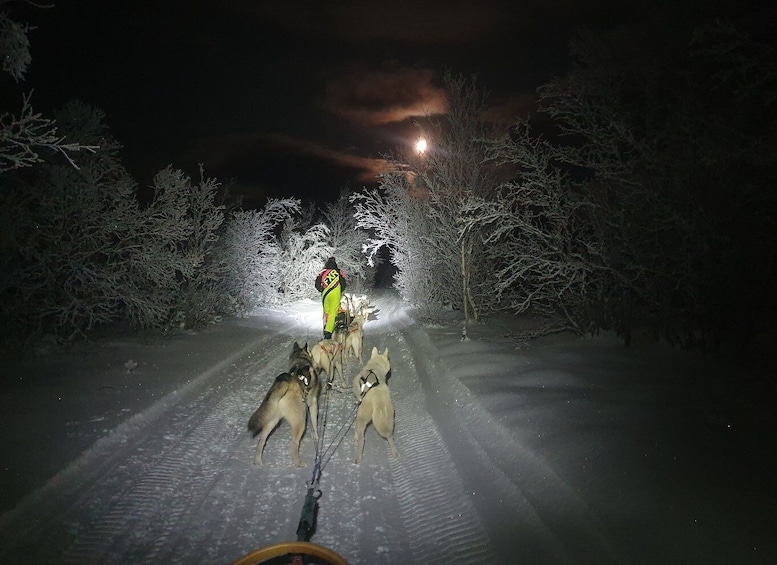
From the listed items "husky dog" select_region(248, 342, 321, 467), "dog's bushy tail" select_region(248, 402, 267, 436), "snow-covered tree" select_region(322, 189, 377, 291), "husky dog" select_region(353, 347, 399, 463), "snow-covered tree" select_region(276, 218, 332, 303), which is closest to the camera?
"dog's bushy tail" select_region(248, 402, 267, 436)

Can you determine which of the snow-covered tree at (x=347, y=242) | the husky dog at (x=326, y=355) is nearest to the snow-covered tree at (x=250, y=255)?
the snow-covered tree at (x=347, y=242)

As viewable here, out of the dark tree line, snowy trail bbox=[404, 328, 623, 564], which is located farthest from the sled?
the dark tree line

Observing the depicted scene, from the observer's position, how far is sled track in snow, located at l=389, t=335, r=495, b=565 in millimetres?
3730

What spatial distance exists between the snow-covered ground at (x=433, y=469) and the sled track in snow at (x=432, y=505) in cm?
2

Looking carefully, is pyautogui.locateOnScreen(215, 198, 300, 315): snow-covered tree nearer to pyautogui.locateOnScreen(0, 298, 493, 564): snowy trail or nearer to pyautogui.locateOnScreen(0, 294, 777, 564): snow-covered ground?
pyautogui.locateOnScreen(0, 294, 777, 564): snow-covered ground

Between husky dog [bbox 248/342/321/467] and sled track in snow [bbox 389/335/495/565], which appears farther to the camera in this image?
husky dog [bbox 248/342/321/467]

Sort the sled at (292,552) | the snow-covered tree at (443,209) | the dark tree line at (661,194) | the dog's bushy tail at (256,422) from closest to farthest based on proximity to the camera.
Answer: the sled at (292,552)
the dog's bushy tail at (256,422)
the dark tree line at (661,194)
the snow-covered tree at (443,209)

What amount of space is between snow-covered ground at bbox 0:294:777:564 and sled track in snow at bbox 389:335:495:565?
0.02 meters

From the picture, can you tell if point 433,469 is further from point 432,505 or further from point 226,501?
point 226,501

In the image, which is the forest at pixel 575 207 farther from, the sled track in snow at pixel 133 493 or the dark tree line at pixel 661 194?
the sled track in snow at pixel 133 493

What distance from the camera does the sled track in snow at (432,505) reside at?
3730mm

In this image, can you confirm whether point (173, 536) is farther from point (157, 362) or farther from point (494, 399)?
point (157, 362)

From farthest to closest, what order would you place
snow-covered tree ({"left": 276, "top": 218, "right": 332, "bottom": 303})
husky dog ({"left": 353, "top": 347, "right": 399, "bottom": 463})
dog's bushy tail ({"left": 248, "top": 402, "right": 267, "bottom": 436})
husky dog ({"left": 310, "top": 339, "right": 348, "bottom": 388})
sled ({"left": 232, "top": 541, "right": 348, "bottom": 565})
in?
snow-covered tree ({"left": 276, "top": 218, "right": 332, "bottom": 303}), husky dog ({"left": 310, "top": 339, "right": 348, "bottom": 388}), husky dog ({"left": 353, "top": 347, "right": 399, "bottom": 463}), dog's bushy tail ({"left": 248, "top": 402, "right": 267, "bottom": 436}), sled ({"left": 232, "top": 541, "right": 348, "bottom": 565})

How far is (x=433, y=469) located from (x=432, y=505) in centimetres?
79
